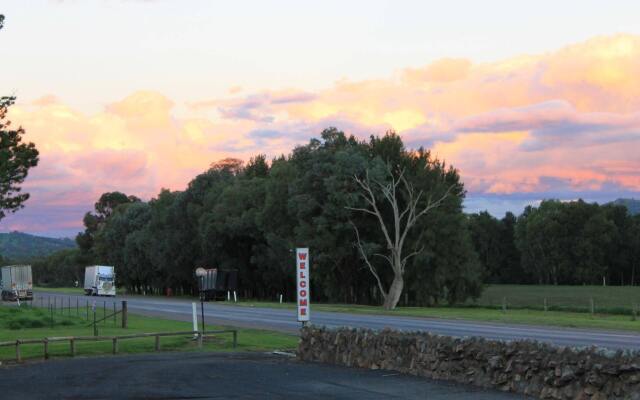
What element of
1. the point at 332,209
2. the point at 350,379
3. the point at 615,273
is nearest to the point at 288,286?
the point at 332,209

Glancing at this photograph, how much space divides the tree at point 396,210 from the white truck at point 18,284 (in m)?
30.3

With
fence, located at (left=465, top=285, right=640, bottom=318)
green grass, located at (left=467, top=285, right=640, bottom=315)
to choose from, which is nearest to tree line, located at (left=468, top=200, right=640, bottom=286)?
green grass, located at (left=467, top=285, right=640, bottom=315)

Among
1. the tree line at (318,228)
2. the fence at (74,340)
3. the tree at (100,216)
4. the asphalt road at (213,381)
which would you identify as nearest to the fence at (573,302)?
the tree line at (318,228)

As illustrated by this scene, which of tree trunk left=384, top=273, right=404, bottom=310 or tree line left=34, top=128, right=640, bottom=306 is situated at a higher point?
tree line left=34, top=128, right=640, bottom=306

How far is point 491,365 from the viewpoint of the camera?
14.5 meters

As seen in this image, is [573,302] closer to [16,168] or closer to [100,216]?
[16,168]

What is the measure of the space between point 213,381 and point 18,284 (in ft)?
195

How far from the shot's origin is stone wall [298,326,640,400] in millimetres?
12180

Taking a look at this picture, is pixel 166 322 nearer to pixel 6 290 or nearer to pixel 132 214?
pixel 6 290

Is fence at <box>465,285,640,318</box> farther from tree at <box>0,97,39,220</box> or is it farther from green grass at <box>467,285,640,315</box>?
tree at <box>0,97,39,220</box>

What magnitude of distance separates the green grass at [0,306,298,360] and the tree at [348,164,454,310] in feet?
78.7

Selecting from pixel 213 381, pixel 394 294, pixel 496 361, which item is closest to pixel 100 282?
pixel 394 294

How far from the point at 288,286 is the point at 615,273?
80811 millimetres

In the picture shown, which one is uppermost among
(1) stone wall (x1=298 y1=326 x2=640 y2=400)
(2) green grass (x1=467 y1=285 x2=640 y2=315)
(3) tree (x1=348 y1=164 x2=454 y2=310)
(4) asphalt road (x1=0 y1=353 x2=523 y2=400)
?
(3) tree (x1=348 y1=164 x2=454 y2=310)
